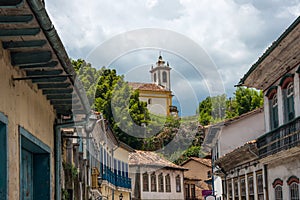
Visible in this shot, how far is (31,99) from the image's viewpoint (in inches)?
349

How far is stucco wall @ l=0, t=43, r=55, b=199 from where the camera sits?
721 cm

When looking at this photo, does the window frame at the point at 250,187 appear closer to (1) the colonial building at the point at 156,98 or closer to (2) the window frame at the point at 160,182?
(2) the window frame at the point at 160,182

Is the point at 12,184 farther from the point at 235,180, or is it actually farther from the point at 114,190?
the point at 114,190

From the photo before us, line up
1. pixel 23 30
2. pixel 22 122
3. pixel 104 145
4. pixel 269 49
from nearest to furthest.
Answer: pixel 23 30 < pixel 22 122 < pixel 269 49 < pixel 104 145

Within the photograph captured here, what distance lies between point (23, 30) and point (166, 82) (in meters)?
99.0

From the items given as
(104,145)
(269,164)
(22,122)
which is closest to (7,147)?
(22,122)

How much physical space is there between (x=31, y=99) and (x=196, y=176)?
2112 inches

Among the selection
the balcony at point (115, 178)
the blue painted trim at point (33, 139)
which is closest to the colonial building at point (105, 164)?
the balcony at point (115, 178)

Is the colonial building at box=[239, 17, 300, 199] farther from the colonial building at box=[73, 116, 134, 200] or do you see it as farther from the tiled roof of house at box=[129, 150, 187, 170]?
the tiled roof of house at box=[129, 150, 187, 170]

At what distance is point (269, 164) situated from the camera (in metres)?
21.2

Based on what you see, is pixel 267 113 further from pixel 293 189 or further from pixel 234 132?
pixel 234 132

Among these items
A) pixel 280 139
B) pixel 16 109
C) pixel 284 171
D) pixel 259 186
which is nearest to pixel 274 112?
pixel 284 171

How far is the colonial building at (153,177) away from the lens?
51.6 metres

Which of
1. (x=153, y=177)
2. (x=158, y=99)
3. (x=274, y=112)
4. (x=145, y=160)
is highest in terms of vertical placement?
(x=158, y=99)
